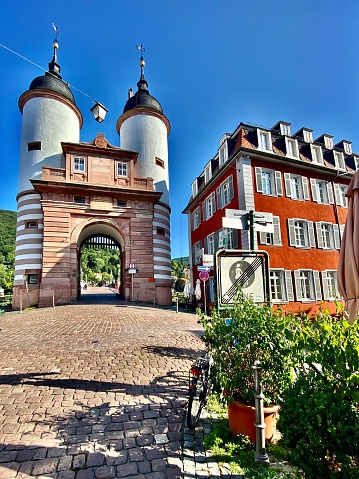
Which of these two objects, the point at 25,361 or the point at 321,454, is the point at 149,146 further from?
the point at 321,454

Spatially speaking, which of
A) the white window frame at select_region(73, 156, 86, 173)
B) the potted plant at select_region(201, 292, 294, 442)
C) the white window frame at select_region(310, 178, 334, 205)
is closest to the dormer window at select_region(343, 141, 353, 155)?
the white window frame at select_region(310, 178, 334, 205)

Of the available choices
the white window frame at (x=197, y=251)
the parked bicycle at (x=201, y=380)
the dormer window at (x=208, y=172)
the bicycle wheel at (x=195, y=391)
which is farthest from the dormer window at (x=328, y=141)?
Answer: the bicycle wheel at (x=195, y=391)

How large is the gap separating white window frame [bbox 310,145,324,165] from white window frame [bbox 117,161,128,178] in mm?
15330

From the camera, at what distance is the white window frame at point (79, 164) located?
2197 cm

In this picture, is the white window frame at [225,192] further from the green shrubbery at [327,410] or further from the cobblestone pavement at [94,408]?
the green shrubbery at [327,410]

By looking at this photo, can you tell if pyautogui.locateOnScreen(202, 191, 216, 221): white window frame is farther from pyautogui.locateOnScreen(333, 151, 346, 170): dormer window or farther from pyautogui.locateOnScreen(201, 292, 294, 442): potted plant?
pyautogui.locateOnScreen(201, 292, 294, 442): potted plant

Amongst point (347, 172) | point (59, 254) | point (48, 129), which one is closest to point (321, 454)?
point (59, 254)

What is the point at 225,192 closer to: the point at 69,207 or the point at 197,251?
the point at 197,251

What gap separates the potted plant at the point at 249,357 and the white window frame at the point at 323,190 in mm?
18387

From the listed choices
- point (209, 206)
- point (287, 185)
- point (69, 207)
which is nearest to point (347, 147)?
point (287, 185)

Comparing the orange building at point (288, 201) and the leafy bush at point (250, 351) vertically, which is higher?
the orange building at point (288, 201)

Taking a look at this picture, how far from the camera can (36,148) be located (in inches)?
922

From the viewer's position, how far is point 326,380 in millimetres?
2424

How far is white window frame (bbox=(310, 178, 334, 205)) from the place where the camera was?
19125mm
